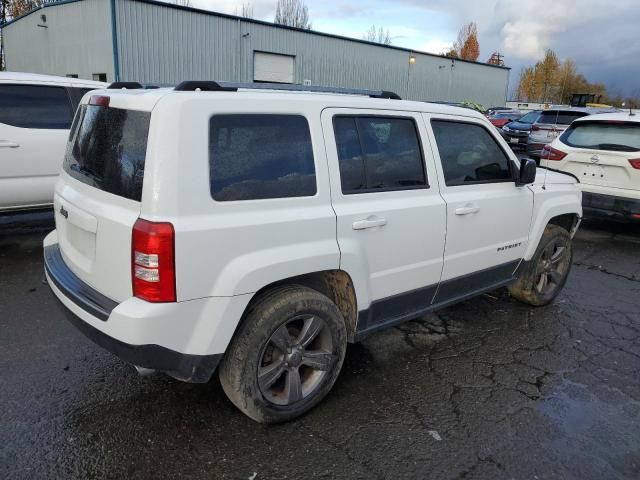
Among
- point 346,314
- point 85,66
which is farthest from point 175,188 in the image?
point 85,66

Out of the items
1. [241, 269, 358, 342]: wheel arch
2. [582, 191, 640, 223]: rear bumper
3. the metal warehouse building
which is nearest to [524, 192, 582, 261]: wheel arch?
[241, 269, 358, 342]: wheel arch

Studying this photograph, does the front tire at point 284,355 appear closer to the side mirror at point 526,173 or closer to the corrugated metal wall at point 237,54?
the side mirror at point 526,173

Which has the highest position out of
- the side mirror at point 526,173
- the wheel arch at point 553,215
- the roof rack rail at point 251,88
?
the roof rack rail at point 251,88

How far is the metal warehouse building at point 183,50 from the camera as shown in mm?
19531

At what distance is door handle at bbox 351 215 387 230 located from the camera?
2.94 metres

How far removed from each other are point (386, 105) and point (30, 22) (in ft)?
91.7

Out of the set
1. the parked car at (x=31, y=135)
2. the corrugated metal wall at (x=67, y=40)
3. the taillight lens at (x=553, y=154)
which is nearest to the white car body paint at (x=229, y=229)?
the parked car at (x=31, y=135)

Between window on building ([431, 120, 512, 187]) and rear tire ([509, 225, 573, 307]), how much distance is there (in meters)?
0.93

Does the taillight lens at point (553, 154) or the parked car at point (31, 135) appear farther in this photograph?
the taillight lens at point (553, 154)

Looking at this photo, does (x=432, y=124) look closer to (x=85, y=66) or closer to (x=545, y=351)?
(x=545, y=351)

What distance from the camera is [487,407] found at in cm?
315

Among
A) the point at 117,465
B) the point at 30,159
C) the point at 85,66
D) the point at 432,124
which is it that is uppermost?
the point at 85,66

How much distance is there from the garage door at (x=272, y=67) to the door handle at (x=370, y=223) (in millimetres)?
22507

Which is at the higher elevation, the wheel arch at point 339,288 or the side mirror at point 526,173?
the side mirror at point 526,173
